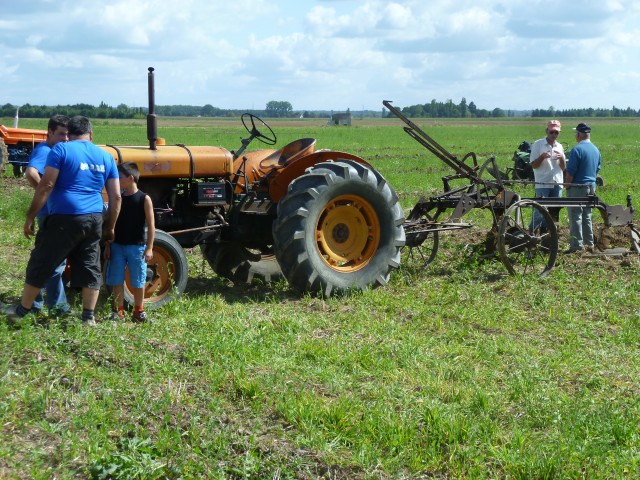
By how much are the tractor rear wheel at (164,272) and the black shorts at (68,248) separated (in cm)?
83

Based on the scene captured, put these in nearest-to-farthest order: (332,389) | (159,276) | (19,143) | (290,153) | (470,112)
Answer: (332,389), (159,276), (290,153), (19,143), (470,112)

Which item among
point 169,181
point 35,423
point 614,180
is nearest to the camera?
point 35,423

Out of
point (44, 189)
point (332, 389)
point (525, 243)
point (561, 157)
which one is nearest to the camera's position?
point (332, 389)

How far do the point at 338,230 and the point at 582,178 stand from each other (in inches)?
156

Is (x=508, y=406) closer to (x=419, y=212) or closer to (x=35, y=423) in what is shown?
(x=35, y=423)

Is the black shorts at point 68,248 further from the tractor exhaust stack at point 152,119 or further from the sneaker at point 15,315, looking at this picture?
the tractor exhaust stack at point 152,119

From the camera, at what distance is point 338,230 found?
833 centimetres

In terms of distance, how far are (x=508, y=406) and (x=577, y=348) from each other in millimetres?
1576

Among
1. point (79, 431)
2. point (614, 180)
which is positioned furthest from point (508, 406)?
point (614, 180)

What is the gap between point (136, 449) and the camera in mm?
4297

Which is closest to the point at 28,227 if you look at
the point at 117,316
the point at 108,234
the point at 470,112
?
the point at 108,234

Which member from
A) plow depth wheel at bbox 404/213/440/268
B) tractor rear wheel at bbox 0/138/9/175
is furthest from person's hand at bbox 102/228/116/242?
tractor rear wheel at bbox 0/138/9/175

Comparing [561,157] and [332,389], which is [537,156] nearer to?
[561,157]

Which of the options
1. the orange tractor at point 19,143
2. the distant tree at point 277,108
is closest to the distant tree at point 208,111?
the distant tree at point 277,108
